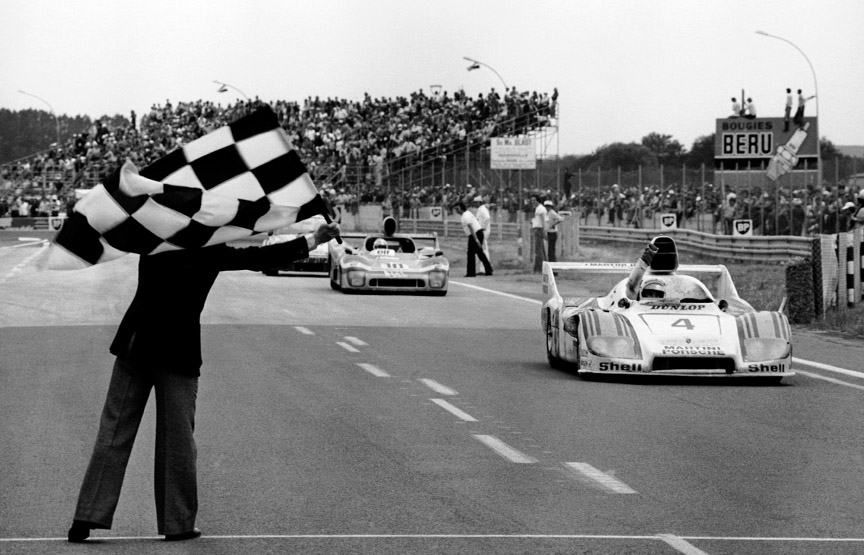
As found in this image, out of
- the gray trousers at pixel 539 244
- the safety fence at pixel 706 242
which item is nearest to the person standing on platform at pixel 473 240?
the gray trousers at pixel 539 244

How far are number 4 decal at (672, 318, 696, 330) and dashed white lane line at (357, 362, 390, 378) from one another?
2555 millimetres

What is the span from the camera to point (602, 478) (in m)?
8.19

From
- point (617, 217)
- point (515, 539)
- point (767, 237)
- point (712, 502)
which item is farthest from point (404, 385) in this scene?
point (617, 217)

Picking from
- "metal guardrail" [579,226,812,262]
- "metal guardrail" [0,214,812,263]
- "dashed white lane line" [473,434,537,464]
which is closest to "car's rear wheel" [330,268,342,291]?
"metal guardrail" [0,214,812,263]

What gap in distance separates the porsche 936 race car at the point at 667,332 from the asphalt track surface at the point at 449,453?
228mm

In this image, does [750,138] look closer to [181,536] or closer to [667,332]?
[667,332]

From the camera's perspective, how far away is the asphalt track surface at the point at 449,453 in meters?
6.66

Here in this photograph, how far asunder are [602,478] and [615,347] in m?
4.97

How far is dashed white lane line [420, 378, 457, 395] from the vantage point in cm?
1221

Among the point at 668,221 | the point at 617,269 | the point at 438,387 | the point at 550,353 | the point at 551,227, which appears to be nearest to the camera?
the point at 438,387

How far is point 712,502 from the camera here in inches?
295

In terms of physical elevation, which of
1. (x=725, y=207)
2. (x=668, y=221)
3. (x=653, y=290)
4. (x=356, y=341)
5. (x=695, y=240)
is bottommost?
(x=356, y=341)

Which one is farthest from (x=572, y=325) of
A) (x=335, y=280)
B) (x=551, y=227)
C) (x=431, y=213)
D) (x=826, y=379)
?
(x=431, y=213)

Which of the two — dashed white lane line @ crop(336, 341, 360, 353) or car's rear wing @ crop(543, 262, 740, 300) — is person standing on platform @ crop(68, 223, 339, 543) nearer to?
car's rear wing @ crop(543, 262, 740, 300)
